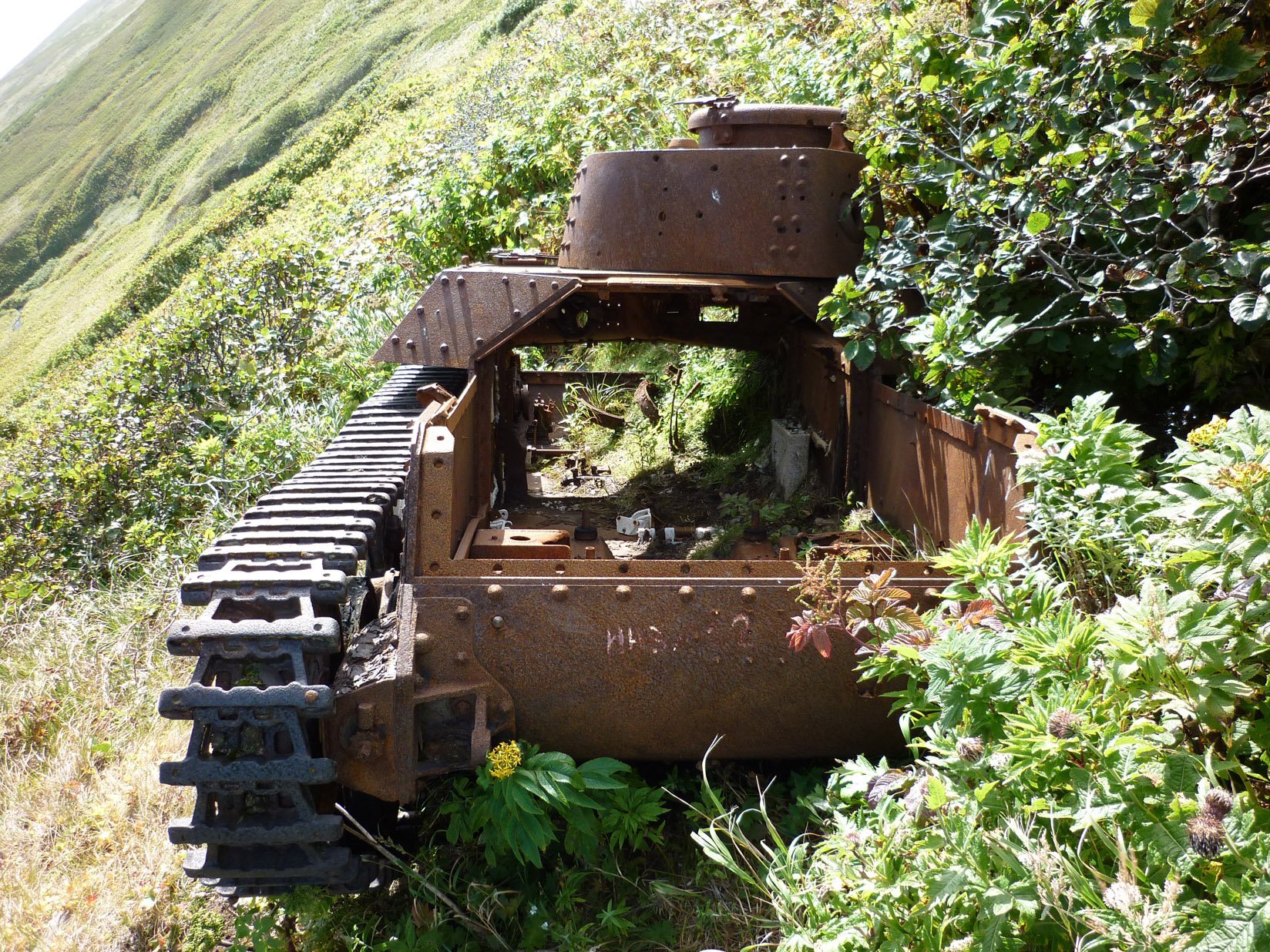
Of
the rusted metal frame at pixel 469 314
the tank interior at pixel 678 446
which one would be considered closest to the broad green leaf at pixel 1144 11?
the tank interior at pixel 678 446

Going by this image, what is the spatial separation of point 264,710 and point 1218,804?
2211mm

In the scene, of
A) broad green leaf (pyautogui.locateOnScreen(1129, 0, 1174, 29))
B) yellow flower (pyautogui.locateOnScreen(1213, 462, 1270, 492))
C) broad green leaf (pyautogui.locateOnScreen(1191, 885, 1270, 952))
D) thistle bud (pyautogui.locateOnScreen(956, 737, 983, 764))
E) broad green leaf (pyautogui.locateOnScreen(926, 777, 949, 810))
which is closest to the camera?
broad green leaf (pyautogui.locateOnScreen(1191, 885, 1270, 952))

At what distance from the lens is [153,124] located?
42031mm

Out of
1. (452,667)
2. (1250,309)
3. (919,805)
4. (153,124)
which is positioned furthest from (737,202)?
(153,124)

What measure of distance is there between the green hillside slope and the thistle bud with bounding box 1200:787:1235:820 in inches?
1126

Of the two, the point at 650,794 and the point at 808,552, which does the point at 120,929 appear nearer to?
the point at 650,794

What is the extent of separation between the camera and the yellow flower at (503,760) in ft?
10.3

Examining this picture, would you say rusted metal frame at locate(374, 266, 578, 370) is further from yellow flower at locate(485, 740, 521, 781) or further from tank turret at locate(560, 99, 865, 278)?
yellow flower at locate(485, 740, 521, 781)

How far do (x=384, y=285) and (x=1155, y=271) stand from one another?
350 inches

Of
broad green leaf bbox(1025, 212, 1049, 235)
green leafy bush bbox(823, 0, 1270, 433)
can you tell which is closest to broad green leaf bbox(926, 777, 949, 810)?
green leafy bush bbox(823, 0, 1270, 433)

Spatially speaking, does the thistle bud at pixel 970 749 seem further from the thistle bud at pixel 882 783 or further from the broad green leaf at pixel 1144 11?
the broad green leaf at pixel 1144 11

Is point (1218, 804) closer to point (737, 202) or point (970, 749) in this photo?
point (970, 749)

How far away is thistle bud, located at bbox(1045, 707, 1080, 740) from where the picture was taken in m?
2.12

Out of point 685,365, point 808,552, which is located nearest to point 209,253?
point 685,365
